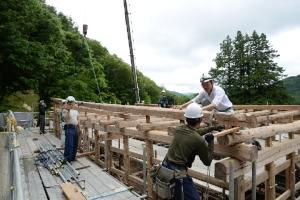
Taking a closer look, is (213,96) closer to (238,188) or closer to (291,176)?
(238,188)

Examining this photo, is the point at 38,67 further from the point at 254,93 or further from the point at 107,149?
the point at 254,93

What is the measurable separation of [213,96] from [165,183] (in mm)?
2369

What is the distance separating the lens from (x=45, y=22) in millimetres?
30125

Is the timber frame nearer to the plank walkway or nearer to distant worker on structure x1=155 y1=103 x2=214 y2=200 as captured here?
distant worker on structure x1=155 y1=103 x2=214 y2=200

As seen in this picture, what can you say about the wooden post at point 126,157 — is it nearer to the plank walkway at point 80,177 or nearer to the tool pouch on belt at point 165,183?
the plank walkway at point 80,177

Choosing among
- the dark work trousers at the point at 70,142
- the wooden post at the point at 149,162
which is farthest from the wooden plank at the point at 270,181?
the dark work trousers at the point at 70,142

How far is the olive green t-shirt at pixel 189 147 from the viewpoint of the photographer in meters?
4.99

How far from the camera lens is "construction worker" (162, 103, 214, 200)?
501 cm

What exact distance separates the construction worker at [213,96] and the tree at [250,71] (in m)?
39.3

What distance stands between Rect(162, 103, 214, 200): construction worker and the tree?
1627 inches

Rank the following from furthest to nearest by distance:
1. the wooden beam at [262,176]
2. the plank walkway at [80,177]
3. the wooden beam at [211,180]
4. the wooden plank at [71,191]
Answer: the plank walkway at [80,177] < the wooden plank at [71,191] < the wooden beam at [211,180] < the wooden beam at [262,176]

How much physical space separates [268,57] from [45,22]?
3149 cm

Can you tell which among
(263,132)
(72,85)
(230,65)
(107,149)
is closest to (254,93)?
(230,65)

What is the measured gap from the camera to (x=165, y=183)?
18.1ft
